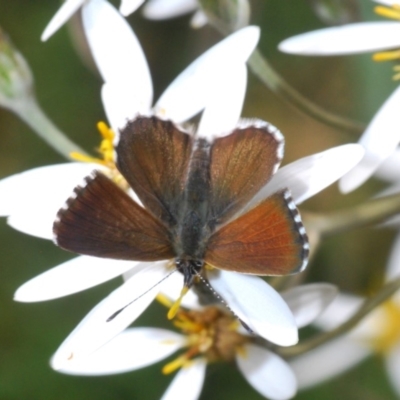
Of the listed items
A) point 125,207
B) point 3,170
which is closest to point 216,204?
point 125,207

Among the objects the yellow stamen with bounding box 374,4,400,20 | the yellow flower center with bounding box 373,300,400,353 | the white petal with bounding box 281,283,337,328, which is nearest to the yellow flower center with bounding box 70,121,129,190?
the white petal with bounding box 281,283,337,328

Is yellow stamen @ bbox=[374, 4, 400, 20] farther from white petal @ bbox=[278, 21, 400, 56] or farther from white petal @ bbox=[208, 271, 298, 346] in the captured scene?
white petal @ bbox=[208, 271, 298, 346]

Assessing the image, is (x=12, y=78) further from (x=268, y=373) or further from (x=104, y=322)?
(x=268, y=373)

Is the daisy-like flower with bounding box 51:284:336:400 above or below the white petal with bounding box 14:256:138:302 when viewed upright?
below

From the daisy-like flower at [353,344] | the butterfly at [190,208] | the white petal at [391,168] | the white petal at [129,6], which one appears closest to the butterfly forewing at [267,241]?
the butterfly at [190,208]

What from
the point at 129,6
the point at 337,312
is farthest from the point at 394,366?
the point at 129,6

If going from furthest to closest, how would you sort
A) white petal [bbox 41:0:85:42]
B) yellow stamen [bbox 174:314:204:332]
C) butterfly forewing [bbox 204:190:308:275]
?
yellow stamen [bbox 174:314:204:332] → white petal [bbox 41:0:85:42] → butterfly forewing [bbox 204:190:308:275]
